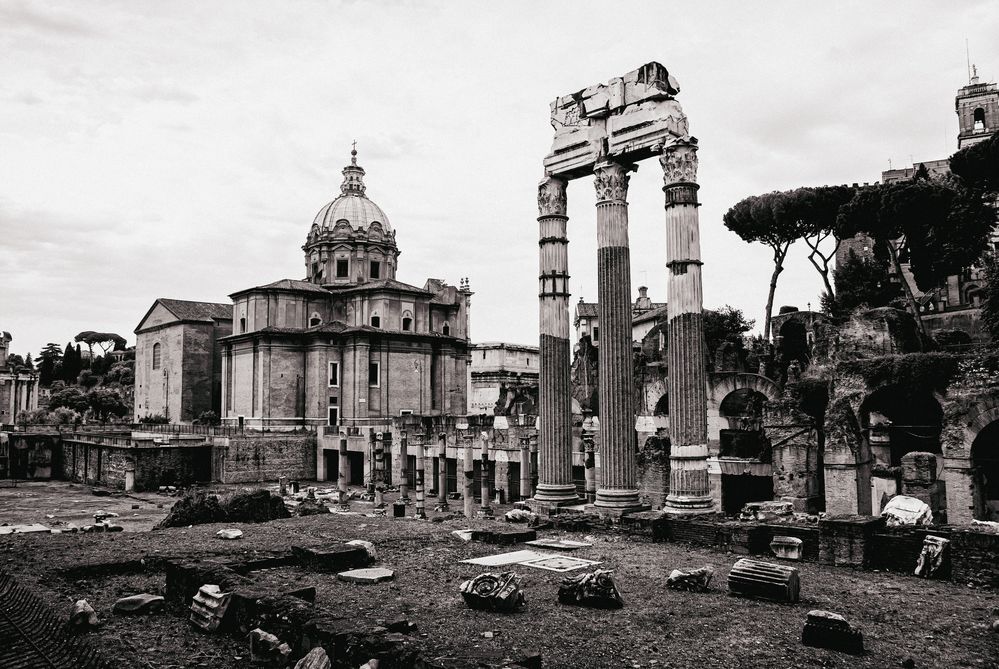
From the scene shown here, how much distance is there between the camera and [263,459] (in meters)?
35.9

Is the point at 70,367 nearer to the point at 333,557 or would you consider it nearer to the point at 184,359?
the point at 184,359

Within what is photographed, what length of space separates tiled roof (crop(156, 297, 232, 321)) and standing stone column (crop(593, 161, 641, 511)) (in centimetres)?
4073

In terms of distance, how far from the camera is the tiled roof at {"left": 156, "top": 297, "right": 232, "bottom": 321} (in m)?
50.6

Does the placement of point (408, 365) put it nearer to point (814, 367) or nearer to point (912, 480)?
point (814, 367)

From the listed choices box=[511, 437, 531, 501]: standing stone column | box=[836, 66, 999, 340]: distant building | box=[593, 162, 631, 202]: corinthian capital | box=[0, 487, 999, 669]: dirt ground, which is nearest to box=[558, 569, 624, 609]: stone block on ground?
box=[0, 487, 999, 669]: dirt ground

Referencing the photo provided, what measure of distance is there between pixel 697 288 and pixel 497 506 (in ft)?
49.9

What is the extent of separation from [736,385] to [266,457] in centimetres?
2169

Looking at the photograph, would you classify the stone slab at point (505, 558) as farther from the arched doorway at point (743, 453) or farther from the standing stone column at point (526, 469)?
the standing stone column at point (526, 469)

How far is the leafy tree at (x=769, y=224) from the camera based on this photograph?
123 feet

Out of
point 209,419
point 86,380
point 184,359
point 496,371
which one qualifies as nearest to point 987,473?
point 209,419

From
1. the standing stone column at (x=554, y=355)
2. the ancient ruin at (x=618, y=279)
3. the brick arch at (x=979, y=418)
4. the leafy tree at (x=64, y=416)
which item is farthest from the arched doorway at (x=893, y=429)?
the leafy tree at (x=64, y=416)

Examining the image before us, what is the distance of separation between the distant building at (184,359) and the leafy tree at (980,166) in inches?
1599

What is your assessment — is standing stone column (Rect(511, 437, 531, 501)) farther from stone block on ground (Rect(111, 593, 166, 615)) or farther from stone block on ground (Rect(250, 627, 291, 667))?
stone block on ground (Rect(250, 627, 291, 667))

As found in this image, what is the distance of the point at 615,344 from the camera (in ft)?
48.5
